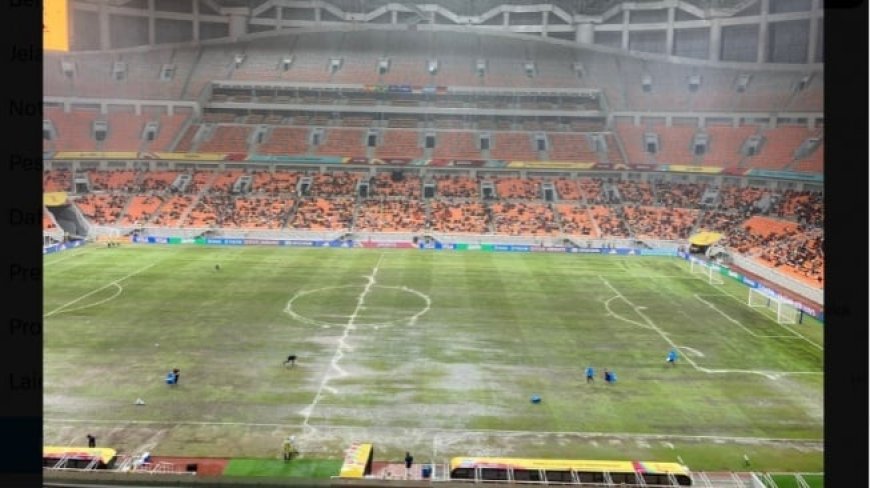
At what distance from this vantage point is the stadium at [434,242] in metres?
17.7

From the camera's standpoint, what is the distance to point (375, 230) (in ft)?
175

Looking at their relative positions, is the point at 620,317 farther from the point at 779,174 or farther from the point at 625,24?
the point at 625,24

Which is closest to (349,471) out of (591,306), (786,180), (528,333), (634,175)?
(528,333)

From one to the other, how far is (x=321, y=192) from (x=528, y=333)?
113ft

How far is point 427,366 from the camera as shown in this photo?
936 inches

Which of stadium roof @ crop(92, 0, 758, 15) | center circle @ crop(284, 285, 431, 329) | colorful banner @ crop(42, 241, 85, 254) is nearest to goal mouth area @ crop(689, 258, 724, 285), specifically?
center circle @ crop(284, 285, 431, 329)

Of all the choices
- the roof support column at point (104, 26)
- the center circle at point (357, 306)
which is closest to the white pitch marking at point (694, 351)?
the center circle at point (357, 306)

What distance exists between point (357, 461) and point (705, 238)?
40.1m

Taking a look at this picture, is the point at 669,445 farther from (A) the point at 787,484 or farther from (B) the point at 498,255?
(B) the point at 498,255

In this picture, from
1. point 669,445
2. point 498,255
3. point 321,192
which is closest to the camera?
point 669,445

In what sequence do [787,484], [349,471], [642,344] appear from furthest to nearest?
[642,344]
[787,484]
[349,471]

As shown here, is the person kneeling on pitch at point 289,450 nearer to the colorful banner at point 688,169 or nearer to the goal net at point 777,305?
the goal net at point 777,305

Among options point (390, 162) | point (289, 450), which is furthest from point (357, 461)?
point (390, 162)

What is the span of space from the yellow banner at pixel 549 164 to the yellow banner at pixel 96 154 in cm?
3201
